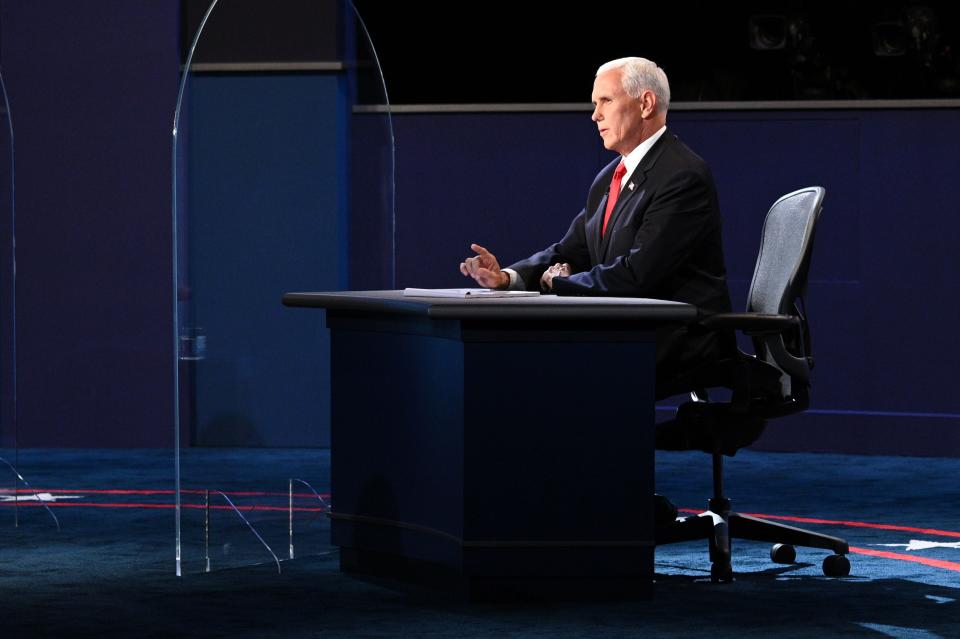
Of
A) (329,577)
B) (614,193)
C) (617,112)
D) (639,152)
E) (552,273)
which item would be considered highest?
(617,112)

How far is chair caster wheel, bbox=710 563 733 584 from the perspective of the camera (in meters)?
4.39

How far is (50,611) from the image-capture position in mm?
4012

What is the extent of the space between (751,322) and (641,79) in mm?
708

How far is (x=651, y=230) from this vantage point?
4.34 m

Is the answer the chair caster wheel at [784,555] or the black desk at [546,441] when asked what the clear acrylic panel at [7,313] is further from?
the chair caster wheel at [784,555]

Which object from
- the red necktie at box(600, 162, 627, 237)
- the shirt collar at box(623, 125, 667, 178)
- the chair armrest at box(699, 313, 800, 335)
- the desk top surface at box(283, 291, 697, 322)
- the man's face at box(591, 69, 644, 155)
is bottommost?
the chair armrest at box(699, 313, 800, 335)

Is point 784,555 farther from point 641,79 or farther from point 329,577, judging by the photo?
point 641,79

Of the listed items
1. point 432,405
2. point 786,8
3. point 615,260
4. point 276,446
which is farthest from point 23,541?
point 786,8

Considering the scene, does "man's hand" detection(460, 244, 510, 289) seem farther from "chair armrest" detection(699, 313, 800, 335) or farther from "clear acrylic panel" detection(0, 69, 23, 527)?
"clear acrylic panel" detection(0, 69, 23, 527)

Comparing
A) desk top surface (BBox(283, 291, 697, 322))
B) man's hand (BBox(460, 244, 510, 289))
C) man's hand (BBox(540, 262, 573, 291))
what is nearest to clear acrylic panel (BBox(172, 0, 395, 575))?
man's hand (BBox(460, 244, 510, 289))

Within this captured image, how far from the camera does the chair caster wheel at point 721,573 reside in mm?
4391

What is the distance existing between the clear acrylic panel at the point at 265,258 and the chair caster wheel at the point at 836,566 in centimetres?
143

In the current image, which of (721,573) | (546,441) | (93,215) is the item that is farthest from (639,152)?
(93,215)

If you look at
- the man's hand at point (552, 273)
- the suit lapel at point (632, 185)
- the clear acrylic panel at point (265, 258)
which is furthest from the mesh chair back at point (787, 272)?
the clear acrylic panel at point (265, 258)
